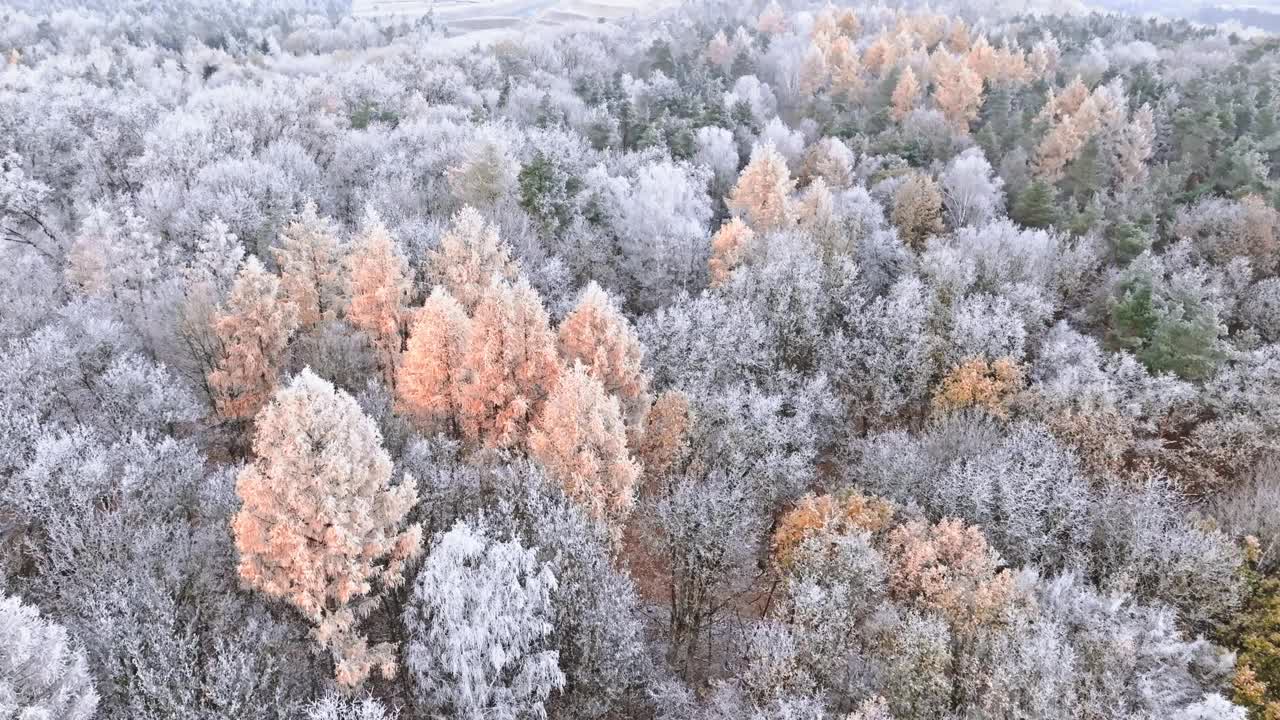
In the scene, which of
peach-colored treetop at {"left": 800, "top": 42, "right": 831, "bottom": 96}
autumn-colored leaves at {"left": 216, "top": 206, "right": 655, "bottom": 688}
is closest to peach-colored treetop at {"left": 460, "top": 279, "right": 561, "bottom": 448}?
autumn-colored leaves at {"left": 216, "top": 206, "right": 655, "bottom": 688}

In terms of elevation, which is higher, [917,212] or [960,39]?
[960,39]

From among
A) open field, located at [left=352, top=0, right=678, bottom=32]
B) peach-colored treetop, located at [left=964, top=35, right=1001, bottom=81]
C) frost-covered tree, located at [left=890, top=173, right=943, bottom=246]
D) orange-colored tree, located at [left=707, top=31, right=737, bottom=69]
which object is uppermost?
peach-colored treetop, located at [left=964, top=35, right=1001, bottom=81]

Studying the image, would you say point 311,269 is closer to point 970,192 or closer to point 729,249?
point 729,249

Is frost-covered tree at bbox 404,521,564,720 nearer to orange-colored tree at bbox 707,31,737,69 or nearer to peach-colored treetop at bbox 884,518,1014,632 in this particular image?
peach-colored treetop at bbox 884,518,1014,632

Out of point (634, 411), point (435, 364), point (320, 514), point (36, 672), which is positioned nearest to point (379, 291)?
point (435, 364)

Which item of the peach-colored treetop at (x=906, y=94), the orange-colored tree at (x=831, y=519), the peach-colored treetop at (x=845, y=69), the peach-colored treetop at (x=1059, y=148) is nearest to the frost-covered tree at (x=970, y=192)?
the peach-colored treetop at (x=1059, y=148)

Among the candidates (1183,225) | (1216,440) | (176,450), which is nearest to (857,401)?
(1216,440)
